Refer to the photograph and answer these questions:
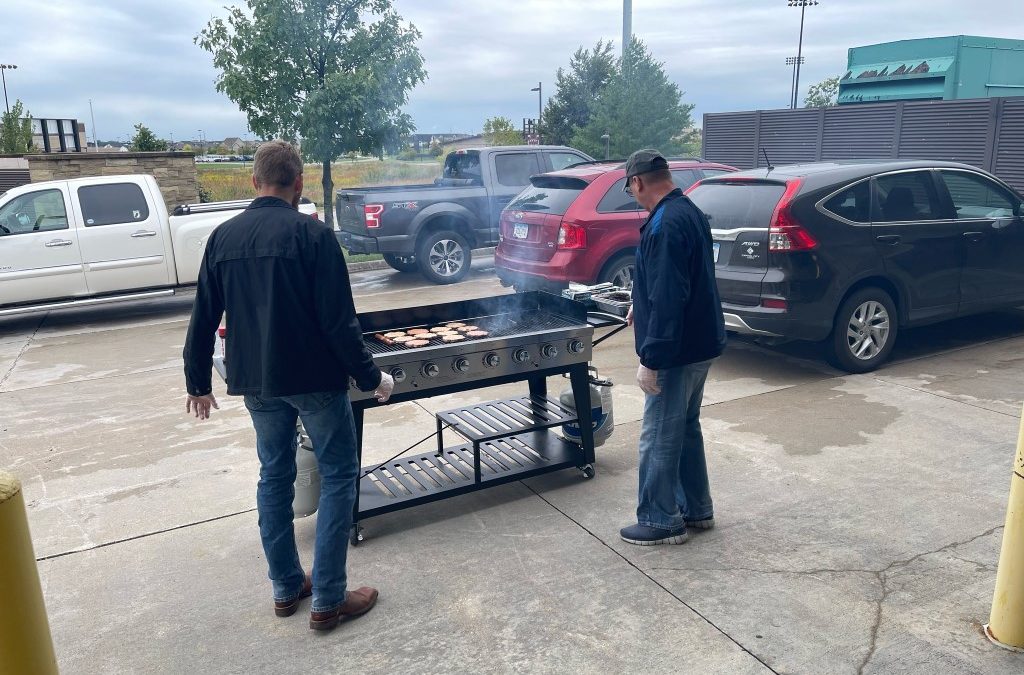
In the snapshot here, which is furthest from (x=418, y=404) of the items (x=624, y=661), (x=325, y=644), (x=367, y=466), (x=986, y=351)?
(x=986, y=351)

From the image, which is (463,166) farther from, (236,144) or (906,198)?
Answer: (236,144)

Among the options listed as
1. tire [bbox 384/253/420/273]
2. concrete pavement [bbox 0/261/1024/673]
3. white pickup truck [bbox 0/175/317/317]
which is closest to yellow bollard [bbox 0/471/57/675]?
concrete pavement [bbox 0/261/1024/673]

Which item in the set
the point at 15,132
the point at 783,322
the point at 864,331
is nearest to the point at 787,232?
the point at 783,322

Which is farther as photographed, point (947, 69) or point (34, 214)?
point (947, 69)

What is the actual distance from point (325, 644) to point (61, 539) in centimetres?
198

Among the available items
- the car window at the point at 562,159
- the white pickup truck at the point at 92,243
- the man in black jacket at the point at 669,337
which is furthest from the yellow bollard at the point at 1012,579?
the car window at the point at 562,159

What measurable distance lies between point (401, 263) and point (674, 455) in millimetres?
9350

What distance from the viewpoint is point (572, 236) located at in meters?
8.29

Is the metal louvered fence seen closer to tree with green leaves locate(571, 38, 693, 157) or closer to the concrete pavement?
tree with green leaves locate(571, 38, 693, 157)

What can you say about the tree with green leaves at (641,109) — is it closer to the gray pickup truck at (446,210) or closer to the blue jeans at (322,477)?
the gray pickup truck at (446,210)

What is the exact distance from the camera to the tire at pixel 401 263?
1244cm

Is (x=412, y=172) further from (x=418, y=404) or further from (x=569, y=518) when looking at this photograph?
(x=569, y=518)

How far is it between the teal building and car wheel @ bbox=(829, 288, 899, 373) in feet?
27.7

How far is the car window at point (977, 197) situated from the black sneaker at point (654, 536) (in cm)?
487
